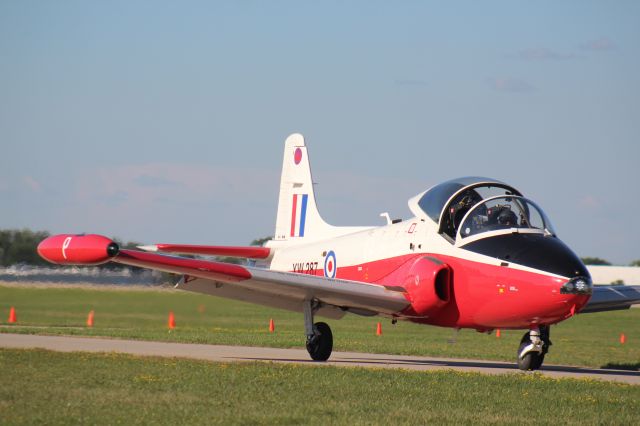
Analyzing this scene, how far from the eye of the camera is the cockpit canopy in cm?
1814

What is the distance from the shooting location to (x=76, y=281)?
116 feet

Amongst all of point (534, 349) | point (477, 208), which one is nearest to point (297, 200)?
point (477, 208)

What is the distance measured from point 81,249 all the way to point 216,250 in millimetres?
8680

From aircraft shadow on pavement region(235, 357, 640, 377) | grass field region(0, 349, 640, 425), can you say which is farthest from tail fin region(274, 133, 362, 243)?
grass field region(0, 349, 640, 425)

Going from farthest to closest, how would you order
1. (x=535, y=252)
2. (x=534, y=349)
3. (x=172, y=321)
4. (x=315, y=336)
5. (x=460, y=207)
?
(x=172, y=321) < (x=315, y=336) < (x=460, y=207) < (x=534, y=349) < (x=535, y=252)

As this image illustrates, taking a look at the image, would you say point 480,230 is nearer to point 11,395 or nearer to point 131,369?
point 131,369

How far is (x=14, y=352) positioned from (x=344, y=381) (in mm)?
6290

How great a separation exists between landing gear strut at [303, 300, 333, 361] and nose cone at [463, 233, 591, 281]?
3.47 m

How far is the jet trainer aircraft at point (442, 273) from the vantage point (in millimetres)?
16891

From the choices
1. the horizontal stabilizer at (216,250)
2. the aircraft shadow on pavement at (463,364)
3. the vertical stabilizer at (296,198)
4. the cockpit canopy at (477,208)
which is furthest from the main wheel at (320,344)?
the vertical stabilizer at (296,198)

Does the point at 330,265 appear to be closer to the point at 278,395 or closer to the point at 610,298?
the point at 610,298

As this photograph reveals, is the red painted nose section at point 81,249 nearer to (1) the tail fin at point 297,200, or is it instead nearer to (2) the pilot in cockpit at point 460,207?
(2) the pilot in cockpit at point 460,207

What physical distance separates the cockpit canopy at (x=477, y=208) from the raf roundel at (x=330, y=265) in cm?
291

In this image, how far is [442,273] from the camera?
1866cm
